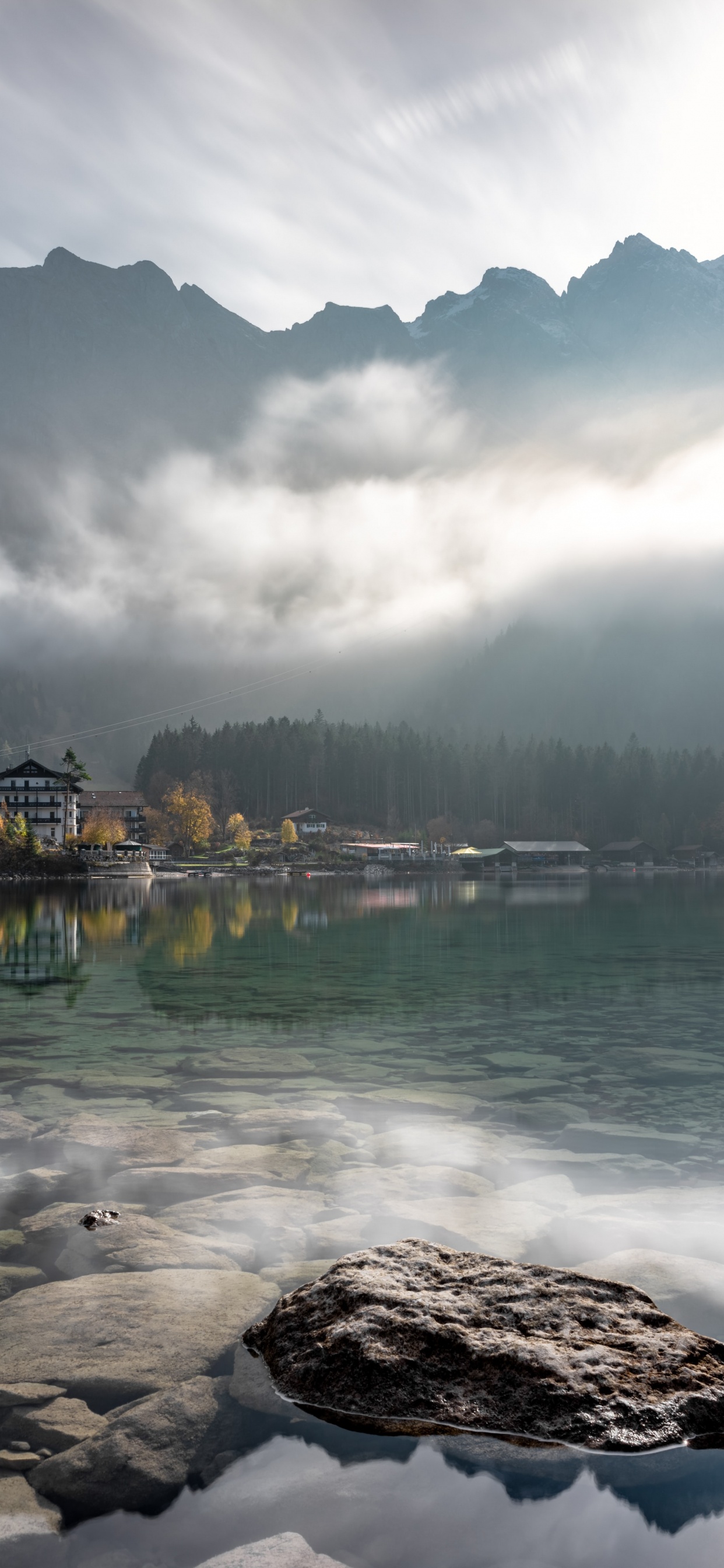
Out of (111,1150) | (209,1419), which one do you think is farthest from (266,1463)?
(111,1150)

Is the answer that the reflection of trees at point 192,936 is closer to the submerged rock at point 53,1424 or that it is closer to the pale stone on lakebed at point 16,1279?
the pale stone on lakebed at point 16,1279

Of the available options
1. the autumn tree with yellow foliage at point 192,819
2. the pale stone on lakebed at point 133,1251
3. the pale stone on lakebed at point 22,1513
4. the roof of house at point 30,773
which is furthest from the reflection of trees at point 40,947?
the autumn tree with yellow foliage at point 192,819

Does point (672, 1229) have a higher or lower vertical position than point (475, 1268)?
lower

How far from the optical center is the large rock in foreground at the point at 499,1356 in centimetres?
548

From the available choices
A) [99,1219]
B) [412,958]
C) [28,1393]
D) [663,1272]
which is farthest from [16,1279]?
[412,958]

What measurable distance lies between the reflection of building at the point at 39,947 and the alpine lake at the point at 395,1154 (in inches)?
14.1

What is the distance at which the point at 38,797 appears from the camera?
162 metres

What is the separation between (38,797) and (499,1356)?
551 ft

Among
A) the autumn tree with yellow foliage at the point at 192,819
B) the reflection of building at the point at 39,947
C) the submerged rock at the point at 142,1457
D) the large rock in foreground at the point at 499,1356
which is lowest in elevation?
the reflection of building at the point at 39,947

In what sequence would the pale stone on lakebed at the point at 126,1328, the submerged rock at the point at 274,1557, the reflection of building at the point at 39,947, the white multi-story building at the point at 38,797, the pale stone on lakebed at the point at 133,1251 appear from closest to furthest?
the submerged rock at the point at 274,1557
the pale stone on lakebed at the point at 126,1328
the pale stone on lakebed at the point at 133,1251
the reflection of building at the point at 39,947
the white multi-story building at the point at 38,797

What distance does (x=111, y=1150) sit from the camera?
1144cm

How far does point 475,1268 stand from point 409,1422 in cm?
143

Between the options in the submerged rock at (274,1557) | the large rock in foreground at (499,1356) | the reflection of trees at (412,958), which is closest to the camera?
the submerged rock at (274,1557)

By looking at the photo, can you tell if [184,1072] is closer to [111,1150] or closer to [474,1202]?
[111,1150]
